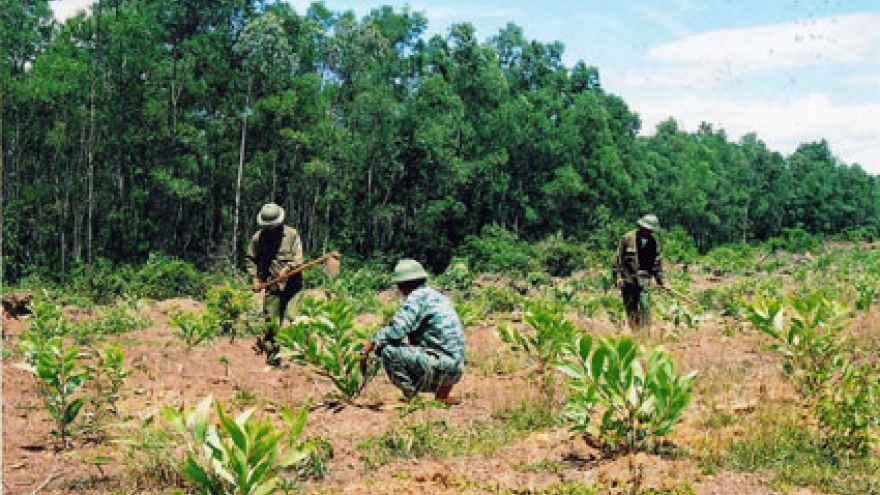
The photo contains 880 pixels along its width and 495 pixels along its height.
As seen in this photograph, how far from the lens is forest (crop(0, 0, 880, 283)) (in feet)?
103

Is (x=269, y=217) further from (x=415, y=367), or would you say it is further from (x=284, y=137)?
(x=284, y=137)

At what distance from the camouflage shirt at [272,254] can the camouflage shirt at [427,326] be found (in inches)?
104

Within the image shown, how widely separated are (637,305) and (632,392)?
525 cm

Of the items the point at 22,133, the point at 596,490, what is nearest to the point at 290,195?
the point at 22,133

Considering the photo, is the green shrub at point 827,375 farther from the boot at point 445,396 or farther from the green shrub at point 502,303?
the green shrub at point 502,303

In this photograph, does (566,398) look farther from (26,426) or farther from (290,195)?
(290,195)

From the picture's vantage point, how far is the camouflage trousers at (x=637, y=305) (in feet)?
32.4

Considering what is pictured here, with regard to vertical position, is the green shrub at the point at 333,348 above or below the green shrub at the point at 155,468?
above

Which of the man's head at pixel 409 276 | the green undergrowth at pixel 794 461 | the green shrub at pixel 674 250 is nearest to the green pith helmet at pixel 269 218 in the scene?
the man's head at pixel 409 276

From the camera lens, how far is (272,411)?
666 cm

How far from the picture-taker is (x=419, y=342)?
21.6 feet

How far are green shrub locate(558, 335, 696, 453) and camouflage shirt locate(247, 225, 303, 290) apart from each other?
4.49 metres

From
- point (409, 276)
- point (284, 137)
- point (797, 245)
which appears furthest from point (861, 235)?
point (409, 276)

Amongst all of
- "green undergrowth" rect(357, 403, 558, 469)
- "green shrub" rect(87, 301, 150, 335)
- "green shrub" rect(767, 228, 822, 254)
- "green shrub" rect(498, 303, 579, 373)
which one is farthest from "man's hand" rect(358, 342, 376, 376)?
"green shrub" rect(767, 228, 822, 254)
